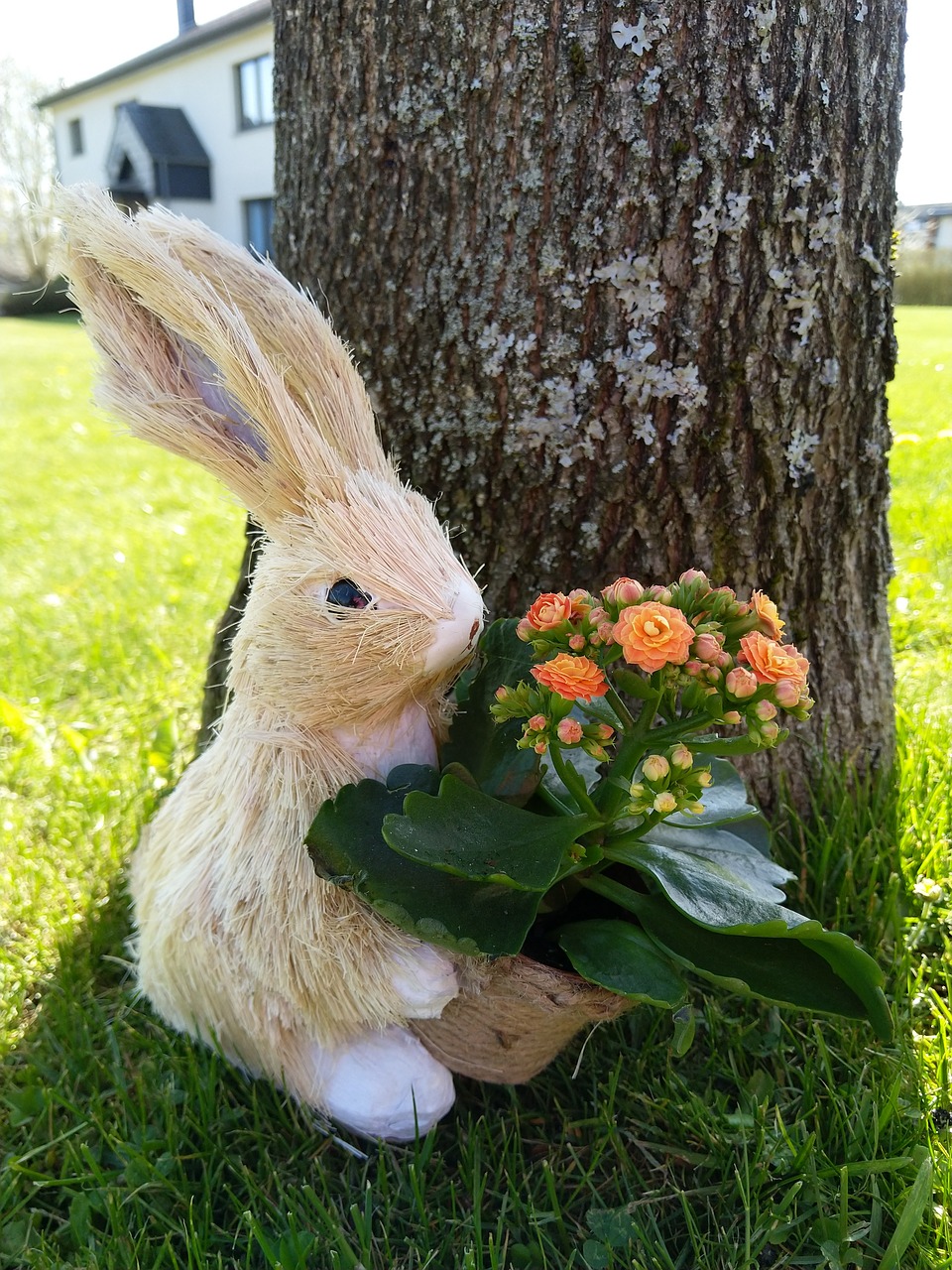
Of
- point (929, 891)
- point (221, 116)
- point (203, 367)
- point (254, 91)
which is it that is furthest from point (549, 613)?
point (221, 116)

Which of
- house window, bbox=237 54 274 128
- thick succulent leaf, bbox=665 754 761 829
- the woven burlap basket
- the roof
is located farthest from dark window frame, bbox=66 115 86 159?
the woven burlap basket

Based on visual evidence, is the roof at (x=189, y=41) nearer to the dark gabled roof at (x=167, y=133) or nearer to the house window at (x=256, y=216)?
the dark gabled roof at (x=167, y=133)

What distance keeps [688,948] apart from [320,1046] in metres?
0.54

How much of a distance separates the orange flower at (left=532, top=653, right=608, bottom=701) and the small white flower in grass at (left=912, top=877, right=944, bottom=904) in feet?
3.25

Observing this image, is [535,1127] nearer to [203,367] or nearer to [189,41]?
[203,367]

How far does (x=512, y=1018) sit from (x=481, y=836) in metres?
0.28

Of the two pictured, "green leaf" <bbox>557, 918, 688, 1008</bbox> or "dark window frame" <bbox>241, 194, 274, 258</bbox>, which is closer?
"green leaf" <bbox>557, 918, 688, 1008</bbox>

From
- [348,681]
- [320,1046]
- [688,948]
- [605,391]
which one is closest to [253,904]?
[320,1046]

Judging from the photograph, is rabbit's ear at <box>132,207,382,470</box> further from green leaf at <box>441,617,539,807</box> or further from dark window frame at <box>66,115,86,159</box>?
dark window frame at <box>66,115,86,159</box>

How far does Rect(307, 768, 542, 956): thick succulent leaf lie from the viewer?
3.48 feet

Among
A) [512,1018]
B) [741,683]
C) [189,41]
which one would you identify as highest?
[189,41]

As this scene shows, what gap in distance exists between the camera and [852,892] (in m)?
1.63

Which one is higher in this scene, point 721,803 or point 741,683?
point 741,683

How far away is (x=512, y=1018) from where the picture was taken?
1.20 meters
